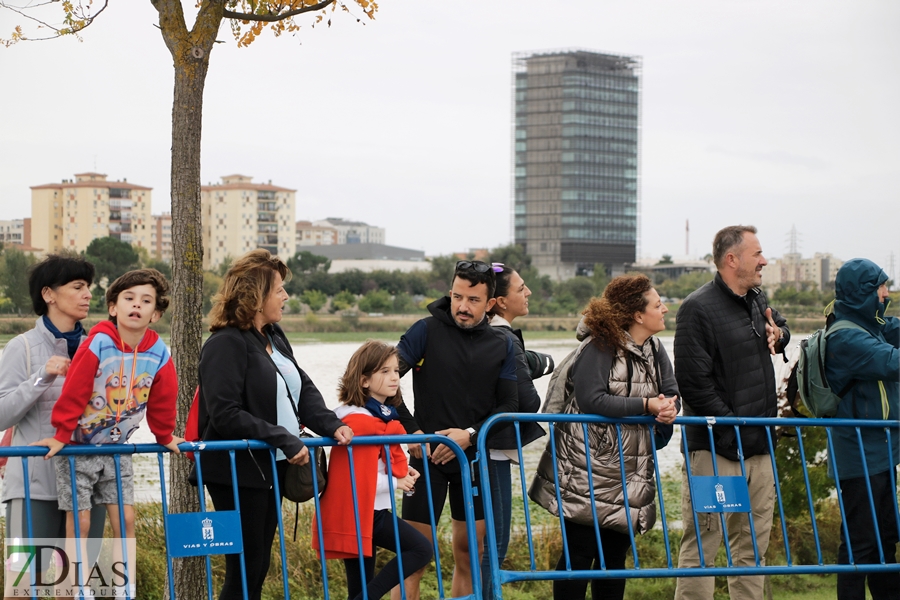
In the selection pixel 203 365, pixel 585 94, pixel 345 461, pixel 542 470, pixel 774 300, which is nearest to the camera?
pixel 203 365

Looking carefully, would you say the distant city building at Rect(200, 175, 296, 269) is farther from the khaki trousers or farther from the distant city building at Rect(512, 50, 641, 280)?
the khaki trousers

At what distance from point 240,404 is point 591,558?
1.68 metres

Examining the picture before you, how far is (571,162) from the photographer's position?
487 feet

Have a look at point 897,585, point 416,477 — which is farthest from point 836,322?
point 416,477

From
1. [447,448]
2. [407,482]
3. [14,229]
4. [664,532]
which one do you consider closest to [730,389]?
[664,532]

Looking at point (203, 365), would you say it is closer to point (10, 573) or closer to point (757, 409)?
point (10, 573)

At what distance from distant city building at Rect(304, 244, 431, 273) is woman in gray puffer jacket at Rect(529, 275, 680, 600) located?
112300 millimetres

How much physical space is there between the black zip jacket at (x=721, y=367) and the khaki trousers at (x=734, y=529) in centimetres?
7

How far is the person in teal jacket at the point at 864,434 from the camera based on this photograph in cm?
428

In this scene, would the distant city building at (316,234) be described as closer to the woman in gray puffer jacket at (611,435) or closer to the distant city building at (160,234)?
the distant city building at (160,234)

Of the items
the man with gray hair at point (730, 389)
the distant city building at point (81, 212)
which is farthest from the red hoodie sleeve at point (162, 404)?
the distant city building at point (81, 212)

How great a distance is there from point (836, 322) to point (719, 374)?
0.58 m

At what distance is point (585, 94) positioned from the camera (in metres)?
148

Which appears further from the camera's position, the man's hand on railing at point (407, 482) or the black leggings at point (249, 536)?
the man's hand on railing at point (407, 482)
